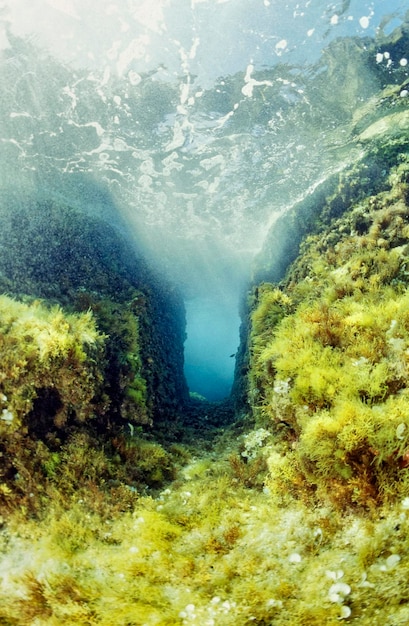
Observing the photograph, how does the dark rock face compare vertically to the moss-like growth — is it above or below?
above

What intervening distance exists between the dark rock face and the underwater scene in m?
0.10

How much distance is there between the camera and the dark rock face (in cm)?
900

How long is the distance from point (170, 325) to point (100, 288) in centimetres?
699

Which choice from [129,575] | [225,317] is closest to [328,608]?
[129,575]

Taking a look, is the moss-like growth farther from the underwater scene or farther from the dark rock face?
the dark rock face

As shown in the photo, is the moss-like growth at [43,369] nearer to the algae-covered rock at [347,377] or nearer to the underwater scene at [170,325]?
the underwater scene at [170,325]

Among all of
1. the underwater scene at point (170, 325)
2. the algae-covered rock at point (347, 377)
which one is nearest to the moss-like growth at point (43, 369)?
the underwater scene at point (170, 325)

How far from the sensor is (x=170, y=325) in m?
19.8

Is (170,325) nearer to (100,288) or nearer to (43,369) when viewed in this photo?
(100,288)

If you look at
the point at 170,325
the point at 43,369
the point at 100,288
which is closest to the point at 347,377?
the point at 43,369

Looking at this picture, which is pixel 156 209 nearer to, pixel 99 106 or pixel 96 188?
pixel 96 188

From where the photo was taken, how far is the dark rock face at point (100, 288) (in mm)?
9000

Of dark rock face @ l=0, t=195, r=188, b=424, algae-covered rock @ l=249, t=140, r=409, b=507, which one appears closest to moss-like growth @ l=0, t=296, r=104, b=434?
dark rock face @ l=0, t=195, r=188, b=424

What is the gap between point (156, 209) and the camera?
23344mm
